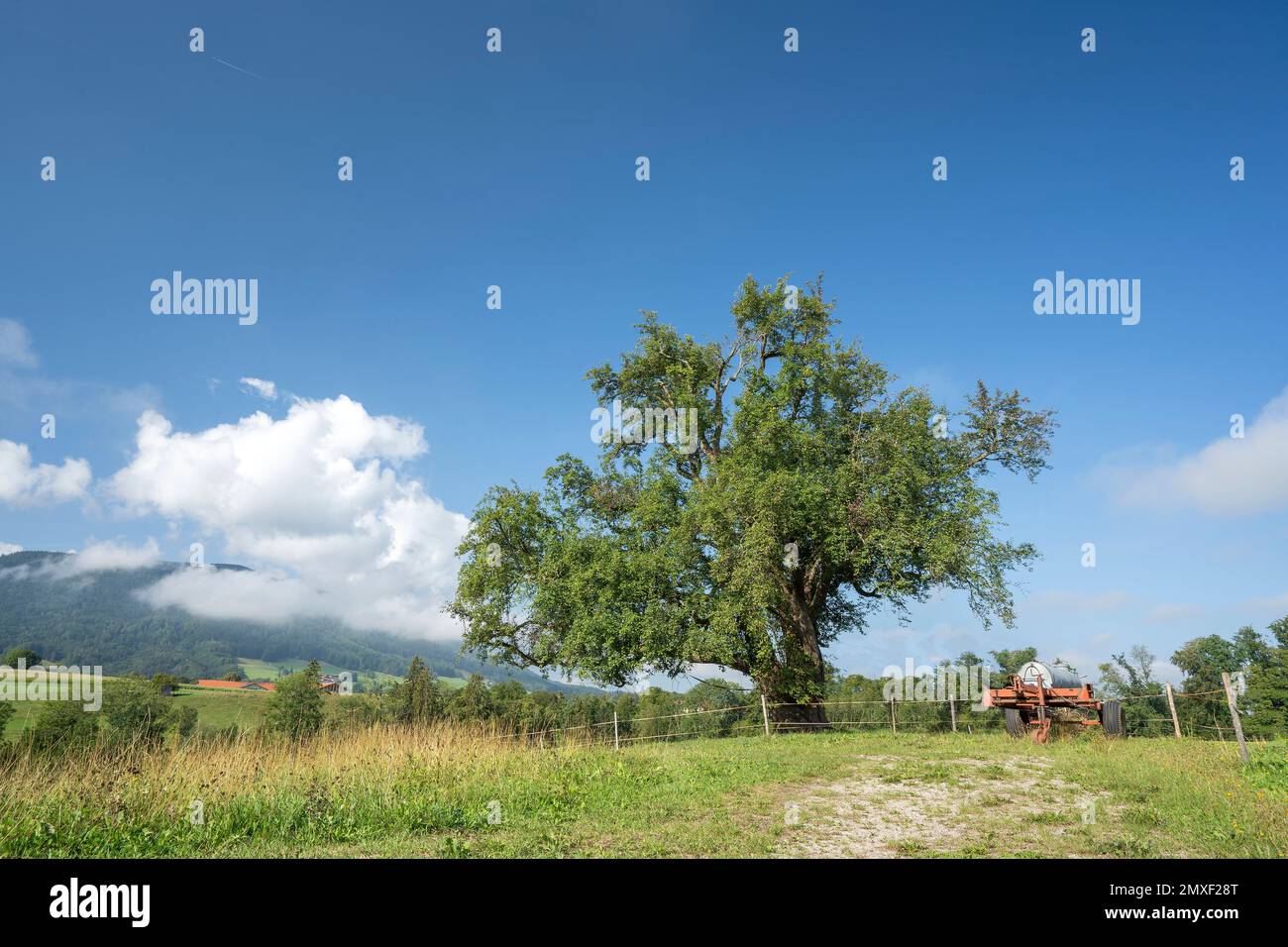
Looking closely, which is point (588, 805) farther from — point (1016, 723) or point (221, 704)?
point (221, 704)

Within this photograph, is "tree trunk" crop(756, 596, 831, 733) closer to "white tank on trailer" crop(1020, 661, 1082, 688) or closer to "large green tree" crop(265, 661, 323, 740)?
"white tank on trailer" crop(1020, 661, 1082, 688)

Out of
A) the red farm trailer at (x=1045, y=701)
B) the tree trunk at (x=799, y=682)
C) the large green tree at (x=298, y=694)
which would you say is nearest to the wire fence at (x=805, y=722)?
the tree trunk at (x=799, y=682)

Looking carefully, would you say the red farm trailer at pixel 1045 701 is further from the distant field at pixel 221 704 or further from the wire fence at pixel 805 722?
the distant field at pixel 221 704

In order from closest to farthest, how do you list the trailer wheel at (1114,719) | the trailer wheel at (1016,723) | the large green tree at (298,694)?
1. the trailer wheel at (1114,719)
2. the trailer wheel at (1016,723)
3. the large green tree at (298,694)

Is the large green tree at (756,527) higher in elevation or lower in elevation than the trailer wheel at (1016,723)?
higher

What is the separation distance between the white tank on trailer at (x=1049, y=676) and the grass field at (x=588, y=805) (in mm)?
6788

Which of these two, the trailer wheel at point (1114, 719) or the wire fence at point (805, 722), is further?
the trailer wheel at point (1114, 719)

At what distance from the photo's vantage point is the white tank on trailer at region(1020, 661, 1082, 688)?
20300mm

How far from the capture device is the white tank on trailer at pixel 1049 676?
20.3 m
